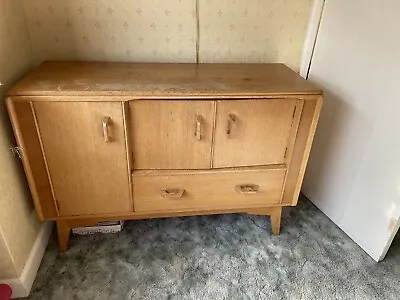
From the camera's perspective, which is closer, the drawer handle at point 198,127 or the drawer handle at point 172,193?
the drawer handle at point 198,127

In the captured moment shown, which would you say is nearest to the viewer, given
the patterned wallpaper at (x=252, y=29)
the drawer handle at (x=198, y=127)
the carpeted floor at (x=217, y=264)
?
the drawer handle at (x=198, y=127)

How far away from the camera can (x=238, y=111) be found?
1.27m

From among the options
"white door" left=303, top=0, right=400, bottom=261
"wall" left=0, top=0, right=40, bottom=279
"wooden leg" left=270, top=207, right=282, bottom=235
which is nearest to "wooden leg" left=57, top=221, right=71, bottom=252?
"wall" left=0, top=0, right=40, bottom=279

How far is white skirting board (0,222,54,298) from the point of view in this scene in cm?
128

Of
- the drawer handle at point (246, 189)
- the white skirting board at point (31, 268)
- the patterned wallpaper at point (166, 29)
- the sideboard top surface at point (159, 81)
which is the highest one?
the patterned wallpaper at point (166, 29)

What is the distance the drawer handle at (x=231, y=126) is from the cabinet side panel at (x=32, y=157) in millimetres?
700

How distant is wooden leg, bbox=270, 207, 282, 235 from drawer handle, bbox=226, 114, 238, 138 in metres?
0.49

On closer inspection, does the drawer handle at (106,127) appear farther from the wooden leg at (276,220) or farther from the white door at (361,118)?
the white door at (361,118)

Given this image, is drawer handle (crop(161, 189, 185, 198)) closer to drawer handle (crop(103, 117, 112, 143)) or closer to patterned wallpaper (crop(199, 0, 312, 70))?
drawer handle (crop(103, 117, 112, 143))

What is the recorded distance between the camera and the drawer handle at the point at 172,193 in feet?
4.60

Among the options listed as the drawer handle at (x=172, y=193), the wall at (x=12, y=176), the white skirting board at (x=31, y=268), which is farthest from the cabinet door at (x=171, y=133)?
the white skirting board at (x=31, y=268)

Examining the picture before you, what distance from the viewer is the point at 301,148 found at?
4.57ft

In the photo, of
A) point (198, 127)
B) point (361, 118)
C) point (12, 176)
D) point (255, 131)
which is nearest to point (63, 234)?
point (12, 176)

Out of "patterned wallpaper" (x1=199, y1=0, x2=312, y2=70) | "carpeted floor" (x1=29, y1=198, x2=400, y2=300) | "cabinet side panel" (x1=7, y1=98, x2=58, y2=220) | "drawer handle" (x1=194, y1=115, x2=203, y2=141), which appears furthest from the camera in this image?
"patterned wallpaper" (x1=199, y1=0, x2=312, y2=70)
